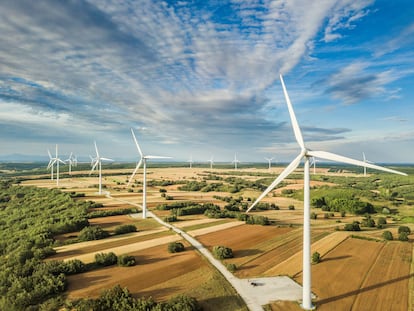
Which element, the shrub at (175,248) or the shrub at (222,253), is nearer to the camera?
the shrub at (222,253)

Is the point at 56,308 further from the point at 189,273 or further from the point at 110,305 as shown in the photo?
the point at 189,273

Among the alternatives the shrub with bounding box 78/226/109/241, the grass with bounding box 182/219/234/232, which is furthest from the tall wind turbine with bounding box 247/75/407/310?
the shrub with bounding box 78/226/109/241

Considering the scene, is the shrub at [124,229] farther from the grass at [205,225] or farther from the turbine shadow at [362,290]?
the turbine shadow at [362,290]

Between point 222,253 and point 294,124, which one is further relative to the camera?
point 222,253

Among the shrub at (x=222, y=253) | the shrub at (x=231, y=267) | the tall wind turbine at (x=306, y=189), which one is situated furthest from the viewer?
the shrub at (x=222, y=253)

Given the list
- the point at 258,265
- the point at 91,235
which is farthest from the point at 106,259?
the point at 258,265

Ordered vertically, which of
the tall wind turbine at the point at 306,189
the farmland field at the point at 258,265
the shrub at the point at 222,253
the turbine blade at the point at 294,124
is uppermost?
the turbine blade at the point at 294,124

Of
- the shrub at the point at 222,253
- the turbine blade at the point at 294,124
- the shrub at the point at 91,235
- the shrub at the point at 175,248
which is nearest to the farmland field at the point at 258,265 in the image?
the shrub at the point at 175,248

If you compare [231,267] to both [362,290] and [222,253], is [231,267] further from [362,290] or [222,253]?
[362,290]
